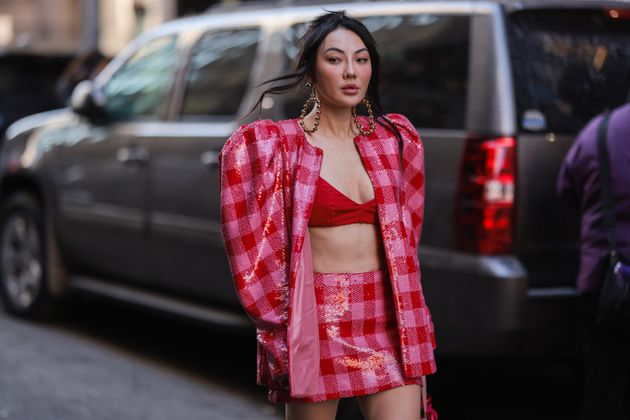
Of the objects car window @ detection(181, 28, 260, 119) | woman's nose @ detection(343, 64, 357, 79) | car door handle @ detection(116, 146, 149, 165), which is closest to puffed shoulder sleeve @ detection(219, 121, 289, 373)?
woman's nose @ detection(343, 64, 357, 79)

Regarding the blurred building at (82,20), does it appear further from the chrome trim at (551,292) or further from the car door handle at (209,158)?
the chrome trim at (551,292)

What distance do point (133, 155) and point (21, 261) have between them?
61.8 inches

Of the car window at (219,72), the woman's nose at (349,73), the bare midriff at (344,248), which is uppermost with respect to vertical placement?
the woman's nose at (349,73)

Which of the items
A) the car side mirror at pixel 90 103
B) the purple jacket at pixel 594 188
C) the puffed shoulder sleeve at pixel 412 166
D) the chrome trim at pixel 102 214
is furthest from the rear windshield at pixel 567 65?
the car side mirror at pixel 90 103

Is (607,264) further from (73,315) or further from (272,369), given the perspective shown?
(73,315)

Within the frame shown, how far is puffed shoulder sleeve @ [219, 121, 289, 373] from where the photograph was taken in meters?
3.15

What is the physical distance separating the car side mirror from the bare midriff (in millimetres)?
3967

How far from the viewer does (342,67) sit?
10.6ft

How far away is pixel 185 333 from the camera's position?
768cm

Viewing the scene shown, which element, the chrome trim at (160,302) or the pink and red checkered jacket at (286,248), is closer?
the pink and red checkered jacket at (286,248)

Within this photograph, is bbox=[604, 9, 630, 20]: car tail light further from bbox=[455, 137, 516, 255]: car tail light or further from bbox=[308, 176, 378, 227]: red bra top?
bbox=[308, 176, 378, 227]: red bra top

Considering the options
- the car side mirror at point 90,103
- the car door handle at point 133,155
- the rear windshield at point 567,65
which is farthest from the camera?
the car side mirror at point 90,103

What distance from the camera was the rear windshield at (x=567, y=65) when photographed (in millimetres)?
4914

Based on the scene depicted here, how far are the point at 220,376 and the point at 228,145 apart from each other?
3490mm
